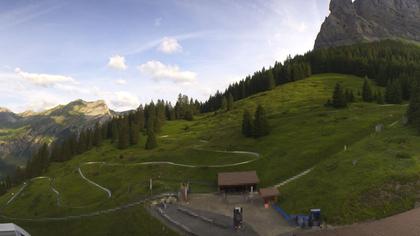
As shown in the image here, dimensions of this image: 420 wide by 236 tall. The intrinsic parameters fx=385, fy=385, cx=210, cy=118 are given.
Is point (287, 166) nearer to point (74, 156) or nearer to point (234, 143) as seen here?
point (234, 143)

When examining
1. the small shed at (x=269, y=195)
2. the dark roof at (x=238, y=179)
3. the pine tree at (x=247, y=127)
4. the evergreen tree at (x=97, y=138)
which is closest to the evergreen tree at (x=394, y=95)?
the pine tree at (x=247, y=127)

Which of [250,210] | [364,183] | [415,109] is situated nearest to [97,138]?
[250,210]

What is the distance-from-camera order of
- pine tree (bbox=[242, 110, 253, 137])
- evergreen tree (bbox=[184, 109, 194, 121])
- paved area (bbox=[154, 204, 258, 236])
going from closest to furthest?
paved area (bbox=[154, 204, 258, 236]), pine tree (bbox=[242, 110, 253, 137]), evergreen tree (bbox=[184, 109, 194, 121])

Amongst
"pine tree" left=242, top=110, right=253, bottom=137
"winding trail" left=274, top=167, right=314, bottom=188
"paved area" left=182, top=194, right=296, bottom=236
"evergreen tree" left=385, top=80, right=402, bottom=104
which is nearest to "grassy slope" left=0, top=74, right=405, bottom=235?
"winding trail" left=274, top=167, right=314, bottom=188

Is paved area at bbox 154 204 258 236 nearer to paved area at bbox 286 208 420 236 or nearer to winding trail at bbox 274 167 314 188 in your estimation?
winding trail at bbox 274 167 314 188

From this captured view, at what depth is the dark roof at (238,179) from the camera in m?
71.8

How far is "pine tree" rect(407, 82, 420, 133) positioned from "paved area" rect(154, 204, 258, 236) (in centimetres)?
4567

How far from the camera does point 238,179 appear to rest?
2872 inches

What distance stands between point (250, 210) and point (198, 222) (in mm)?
8734

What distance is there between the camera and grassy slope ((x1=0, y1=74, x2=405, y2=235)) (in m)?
78.8

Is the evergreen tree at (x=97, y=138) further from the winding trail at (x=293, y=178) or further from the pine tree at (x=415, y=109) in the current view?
the pine tree at (x=415, y=109)

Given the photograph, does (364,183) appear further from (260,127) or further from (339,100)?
(339,100)

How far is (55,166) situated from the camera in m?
151

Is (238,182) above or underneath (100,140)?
underneath
